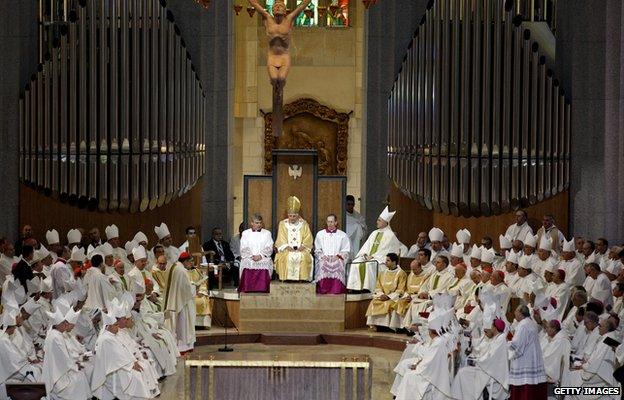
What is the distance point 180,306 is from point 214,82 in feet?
18.7

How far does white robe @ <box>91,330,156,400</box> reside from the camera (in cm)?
2111

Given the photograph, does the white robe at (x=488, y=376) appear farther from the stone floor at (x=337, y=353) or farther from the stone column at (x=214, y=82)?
the stone column at (x=214, y=82)

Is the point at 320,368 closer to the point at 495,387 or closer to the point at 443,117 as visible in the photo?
the point at 495,387

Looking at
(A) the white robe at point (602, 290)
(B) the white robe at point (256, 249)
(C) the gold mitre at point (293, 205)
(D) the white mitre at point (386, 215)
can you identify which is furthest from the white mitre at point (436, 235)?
(A) the white robe at point (602, 290)

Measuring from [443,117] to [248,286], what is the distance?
3.79 m

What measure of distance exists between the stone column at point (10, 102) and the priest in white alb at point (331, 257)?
4.08 meters

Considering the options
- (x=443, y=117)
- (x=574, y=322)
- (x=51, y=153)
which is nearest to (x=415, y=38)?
(x=443, y=117)

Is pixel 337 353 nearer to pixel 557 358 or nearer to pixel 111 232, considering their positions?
pixel 111 232

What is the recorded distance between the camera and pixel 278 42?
2642 centimetres

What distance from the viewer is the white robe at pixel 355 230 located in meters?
27.9

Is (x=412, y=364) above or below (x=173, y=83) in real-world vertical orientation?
below

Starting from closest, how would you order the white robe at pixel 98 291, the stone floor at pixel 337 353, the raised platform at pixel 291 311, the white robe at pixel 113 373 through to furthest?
the white robe at pixel 113 373 → the stone floor at pixel 337 353 → the white robe at pixel 98 291 → the raised platform at pixel 291 311

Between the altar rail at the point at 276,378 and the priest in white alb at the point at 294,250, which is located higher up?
the priest in white alb at the point at 294,250

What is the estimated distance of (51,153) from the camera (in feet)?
87.8
